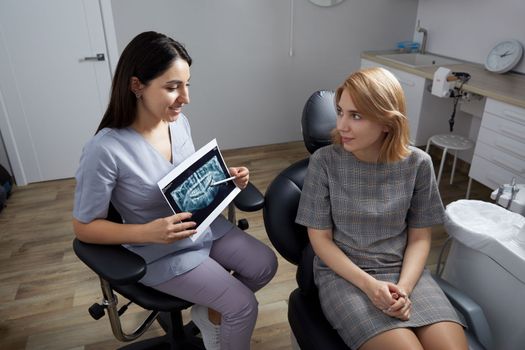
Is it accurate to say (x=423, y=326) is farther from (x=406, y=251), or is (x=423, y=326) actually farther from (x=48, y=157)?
(x=48, y=157)

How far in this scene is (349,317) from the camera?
1.00 metres

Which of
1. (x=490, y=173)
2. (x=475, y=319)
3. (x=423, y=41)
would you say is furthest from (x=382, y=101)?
(x=423, y=41)

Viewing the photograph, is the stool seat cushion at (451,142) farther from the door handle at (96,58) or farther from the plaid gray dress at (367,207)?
the door handle at (96,58)

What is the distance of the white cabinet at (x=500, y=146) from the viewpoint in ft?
6.57

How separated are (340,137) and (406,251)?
1.27ft

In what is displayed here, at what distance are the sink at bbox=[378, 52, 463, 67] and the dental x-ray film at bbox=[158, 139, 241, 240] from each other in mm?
2183

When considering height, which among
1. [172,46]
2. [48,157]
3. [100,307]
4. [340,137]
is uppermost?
[172,46]

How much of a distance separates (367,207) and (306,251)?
0.24 metres

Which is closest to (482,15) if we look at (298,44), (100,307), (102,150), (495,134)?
(495,134)

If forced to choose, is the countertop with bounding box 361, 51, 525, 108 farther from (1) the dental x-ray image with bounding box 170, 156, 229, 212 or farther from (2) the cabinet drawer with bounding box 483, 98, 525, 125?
(1) the dental x-ray image with bounding box 170, 156, 229, 212

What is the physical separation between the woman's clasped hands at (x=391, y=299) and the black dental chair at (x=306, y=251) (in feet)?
0.48

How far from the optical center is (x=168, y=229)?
3.37 ft

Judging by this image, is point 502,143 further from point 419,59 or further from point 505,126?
point 419,59

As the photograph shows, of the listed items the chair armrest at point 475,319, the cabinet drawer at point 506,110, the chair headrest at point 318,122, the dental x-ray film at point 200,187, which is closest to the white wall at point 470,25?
the cabinet drawer at point 506,110
